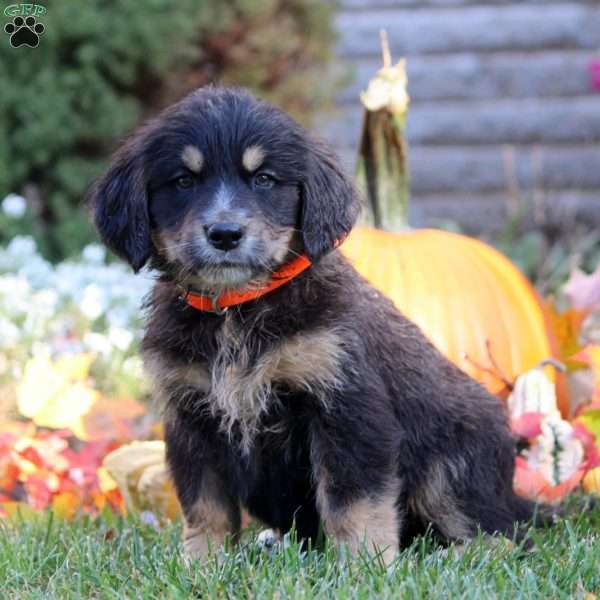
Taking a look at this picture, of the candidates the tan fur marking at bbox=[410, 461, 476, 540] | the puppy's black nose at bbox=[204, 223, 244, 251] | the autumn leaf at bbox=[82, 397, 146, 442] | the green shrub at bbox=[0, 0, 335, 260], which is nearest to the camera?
the puppy's black nose at bbox=[204, 223, 244, 251]

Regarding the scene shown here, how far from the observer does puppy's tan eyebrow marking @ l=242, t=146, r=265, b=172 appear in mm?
3205

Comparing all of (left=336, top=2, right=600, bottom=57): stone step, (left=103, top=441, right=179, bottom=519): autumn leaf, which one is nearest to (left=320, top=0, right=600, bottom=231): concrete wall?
(left=336, top=2, right=600, bottom=57): stone step

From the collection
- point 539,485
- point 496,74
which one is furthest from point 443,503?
point 496,74

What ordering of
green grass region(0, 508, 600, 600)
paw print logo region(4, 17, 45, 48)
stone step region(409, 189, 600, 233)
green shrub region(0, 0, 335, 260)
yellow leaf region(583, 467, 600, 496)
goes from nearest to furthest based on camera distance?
green grass region(0, 508, 600, 600) → yellow leaf region(583, 467, 600, 496) → paw print logo region(4, 17, 45, 48) → green shrub region(0, 0, 335, 260) → stone step region(409, 189, 600, 233)

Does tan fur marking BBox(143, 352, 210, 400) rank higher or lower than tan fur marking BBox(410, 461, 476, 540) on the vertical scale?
higher

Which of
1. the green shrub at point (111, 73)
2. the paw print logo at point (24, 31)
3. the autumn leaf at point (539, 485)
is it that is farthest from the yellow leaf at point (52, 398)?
the green shrub at point (111, 73)

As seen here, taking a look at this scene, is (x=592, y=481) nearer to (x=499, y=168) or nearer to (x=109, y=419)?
(x=109, y=419)

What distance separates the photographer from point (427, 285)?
4.93 metres

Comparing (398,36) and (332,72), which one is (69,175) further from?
(398,36)

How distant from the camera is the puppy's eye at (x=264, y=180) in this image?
10.6 feet

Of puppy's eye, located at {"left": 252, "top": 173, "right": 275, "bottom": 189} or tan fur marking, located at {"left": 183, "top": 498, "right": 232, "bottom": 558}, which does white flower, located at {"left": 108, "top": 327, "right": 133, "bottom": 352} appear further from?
puppy's eye, located at {"left": 252, "top": 173, "right": 275, "bottom": 189}

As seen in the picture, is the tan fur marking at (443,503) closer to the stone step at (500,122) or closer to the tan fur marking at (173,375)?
the tan fur marking at (173,375)

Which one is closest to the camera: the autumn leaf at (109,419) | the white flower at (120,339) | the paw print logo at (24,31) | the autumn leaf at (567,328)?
the autumn leaf at (109,419)

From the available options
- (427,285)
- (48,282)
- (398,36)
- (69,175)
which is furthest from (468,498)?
(398,36)
